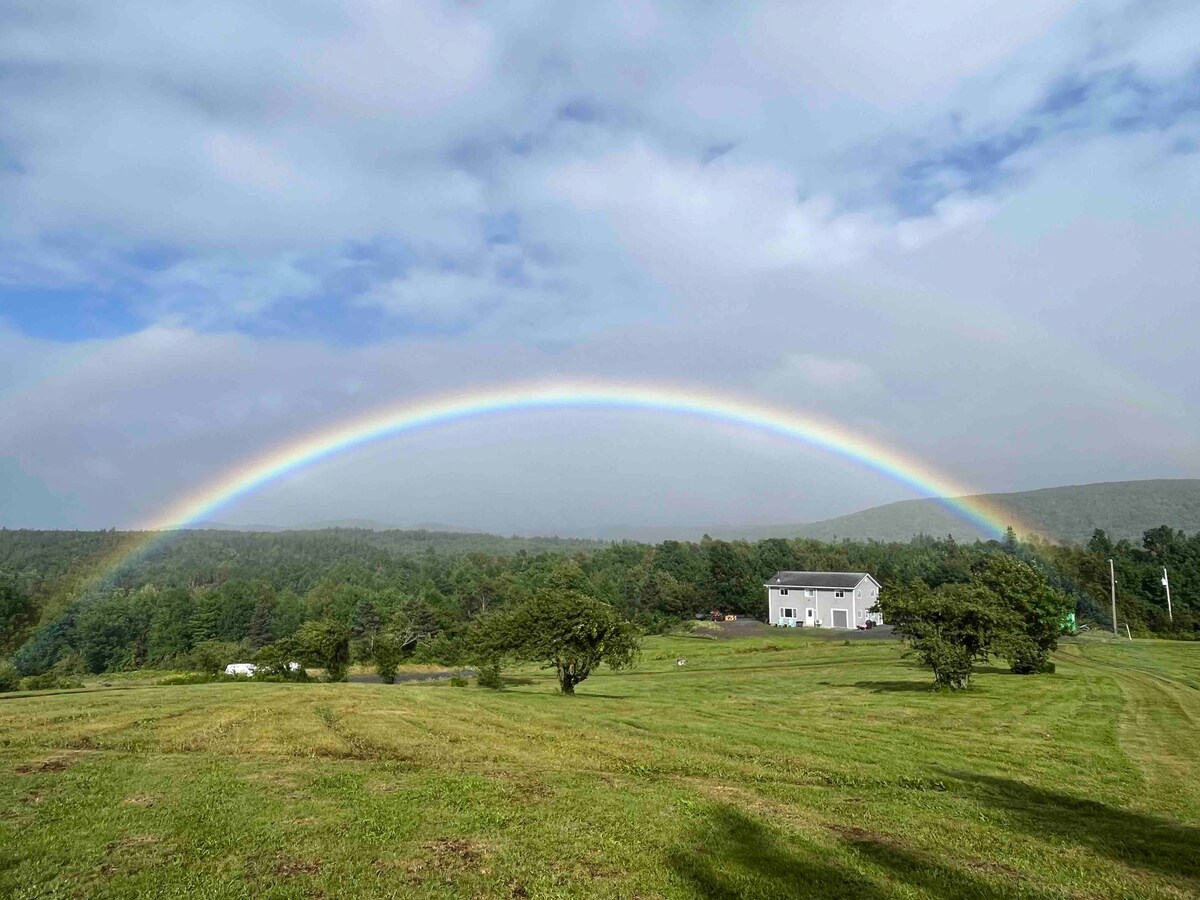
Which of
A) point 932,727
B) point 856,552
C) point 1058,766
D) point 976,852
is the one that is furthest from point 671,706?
point 856,552

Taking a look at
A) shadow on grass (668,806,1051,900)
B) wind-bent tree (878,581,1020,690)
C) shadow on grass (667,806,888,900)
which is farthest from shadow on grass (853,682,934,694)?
shadow on grass (667,806,888,900)

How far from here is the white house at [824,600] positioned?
10450 centimetres

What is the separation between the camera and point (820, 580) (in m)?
108

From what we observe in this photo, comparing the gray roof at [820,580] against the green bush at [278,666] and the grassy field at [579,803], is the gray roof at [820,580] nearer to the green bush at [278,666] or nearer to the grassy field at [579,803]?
the green bush at [278,666]

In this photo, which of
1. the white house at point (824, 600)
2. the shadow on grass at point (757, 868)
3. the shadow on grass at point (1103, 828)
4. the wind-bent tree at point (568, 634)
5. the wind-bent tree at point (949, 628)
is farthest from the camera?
the white house at point (824, 600)

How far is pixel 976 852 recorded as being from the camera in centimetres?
1051

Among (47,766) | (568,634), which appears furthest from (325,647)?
(47,766)

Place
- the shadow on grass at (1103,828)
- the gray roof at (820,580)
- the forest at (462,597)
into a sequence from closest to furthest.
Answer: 1. the shadow on grass at (1103,828)
2. the forest at (462,597)
3. the gray roof at (820,580)

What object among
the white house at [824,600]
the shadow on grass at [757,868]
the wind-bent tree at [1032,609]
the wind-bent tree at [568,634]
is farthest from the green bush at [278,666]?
the white house at [824,600]

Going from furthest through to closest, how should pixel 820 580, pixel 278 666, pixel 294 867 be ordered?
pixel 820 580 < pixel 278 666 < pixel 294 867

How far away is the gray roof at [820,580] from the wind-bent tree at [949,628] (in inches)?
2843

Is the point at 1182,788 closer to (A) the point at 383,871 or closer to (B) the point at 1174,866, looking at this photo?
(B) the point at 1174,866

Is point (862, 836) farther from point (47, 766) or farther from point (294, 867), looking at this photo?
point (47, 766)

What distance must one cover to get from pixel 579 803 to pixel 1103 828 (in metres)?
9.16
